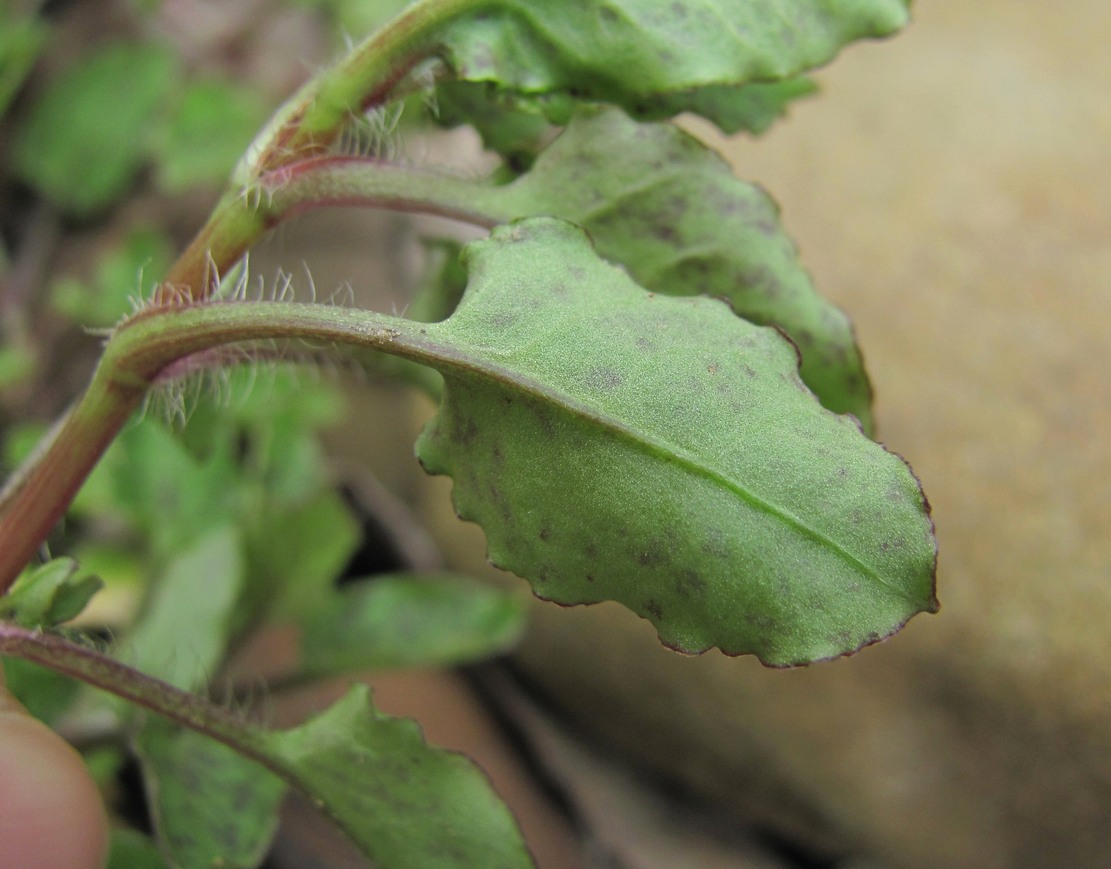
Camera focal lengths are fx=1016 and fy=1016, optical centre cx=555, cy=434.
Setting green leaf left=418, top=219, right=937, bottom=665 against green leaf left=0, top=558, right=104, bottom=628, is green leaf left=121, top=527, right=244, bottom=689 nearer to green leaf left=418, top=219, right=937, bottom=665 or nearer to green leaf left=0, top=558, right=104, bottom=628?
green leaf left=0, top=558, right=104, bottom=628

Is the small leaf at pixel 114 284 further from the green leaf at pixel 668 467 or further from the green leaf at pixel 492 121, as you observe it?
the green leaf at pixel 668 467

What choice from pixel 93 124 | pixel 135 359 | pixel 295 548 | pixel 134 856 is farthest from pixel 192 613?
pixel 93 124

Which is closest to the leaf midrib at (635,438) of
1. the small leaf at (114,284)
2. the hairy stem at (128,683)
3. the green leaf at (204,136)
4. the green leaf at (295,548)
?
the hairy stem at (128,683)

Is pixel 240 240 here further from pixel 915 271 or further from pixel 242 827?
pixel 915 271

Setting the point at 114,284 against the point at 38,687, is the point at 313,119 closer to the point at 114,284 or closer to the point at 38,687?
the point at 38,687

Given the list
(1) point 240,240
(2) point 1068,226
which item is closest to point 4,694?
(1) point 240,240

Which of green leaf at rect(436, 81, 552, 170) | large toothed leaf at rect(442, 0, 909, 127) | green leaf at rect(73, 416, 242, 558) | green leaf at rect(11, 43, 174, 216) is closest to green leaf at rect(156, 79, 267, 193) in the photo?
green leaf at rect(11, 43, 174, 216)
